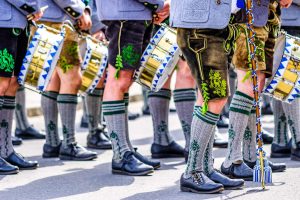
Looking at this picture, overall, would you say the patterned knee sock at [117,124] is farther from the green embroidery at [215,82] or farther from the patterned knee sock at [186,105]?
the green embroidery at [215,82]

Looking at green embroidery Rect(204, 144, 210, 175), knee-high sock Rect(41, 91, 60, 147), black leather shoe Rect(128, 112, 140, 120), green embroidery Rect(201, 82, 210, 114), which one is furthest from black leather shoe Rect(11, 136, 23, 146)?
green embroidery Rect(201, 82, 210, 114)

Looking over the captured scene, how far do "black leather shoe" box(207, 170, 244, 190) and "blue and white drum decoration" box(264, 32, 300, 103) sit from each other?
0.90 meters

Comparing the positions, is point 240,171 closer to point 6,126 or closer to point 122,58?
point 122,58

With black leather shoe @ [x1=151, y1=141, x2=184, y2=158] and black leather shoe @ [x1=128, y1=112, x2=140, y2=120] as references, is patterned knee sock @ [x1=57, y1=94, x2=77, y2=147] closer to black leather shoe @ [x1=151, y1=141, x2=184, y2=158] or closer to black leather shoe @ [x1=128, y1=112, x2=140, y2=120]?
black leather shoe @ [x1=151, y1=141, x2=184, y2=158]

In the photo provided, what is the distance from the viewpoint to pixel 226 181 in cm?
608

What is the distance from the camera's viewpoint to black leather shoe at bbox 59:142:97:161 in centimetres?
772

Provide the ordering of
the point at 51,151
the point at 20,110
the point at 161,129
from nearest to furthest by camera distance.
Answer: the point at 161,129 → the point at 51,151 → the point at 20,110

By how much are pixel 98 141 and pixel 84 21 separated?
143 centimetres

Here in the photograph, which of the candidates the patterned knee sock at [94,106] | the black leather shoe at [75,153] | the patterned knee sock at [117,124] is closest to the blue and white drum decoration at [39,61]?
the patterned knee sock at [117,124]

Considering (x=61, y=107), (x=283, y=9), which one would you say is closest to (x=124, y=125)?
(x=61, y=107)

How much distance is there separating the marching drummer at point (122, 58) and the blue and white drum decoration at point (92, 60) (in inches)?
29.4

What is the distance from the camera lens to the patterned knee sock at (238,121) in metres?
6.52

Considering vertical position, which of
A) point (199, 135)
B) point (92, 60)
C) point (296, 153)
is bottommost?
point (296, 153)

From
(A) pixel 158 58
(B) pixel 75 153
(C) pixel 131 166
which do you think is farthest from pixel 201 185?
(B) pixel 75 153
